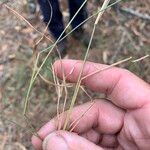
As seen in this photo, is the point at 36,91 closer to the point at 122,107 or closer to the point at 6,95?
the point at 6,95

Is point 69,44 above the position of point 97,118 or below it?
below

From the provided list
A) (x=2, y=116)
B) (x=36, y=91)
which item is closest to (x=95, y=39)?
(x=36, y=91)

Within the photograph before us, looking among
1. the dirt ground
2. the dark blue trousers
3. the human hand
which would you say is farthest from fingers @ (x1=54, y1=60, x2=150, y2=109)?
the dark blue trousers

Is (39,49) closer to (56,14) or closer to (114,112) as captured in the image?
(56,14)

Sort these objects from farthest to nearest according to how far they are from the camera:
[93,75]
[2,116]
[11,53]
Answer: [11,53] → [2,116] → [93,75]

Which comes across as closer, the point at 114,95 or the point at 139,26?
the point at 114,95

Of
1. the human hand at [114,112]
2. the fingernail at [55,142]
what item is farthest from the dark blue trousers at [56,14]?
the fingernail at [55,142]

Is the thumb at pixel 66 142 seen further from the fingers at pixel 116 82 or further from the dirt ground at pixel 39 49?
the dirt ground at pixel 39 49
